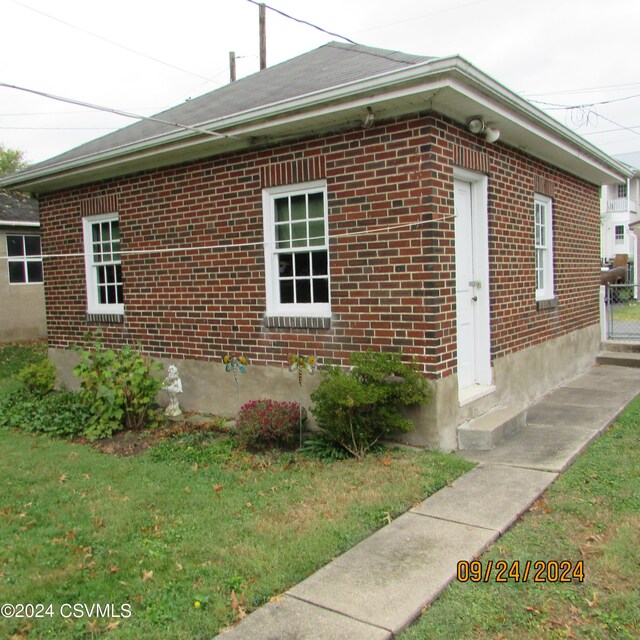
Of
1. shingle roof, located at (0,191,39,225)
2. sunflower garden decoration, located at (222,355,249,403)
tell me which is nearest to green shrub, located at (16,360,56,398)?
sunflower garden decoration, located at (222,355,249,403)

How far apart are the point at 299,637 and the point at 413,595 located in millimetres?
684

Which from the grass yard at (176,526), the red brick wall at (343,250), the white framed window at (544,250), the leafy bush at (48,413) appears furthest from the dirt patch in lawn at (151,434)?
the white framed window at (544,250)

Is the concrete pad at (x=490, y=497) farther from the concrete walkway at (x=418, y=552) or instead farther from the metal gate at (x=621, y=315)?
the metal gate at (x=621, y=315)

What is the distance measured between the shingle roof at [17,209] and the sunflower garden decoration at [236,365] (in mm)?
12665

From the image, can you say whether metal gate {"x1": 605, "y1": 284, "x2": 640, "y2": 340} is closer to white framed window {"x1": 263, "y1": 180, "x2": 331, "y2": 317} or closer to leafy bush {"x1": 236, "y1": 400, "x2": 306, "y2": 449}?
white framed window {"x1": 263, "y1": 180, "x2": 331, "y2": 317}

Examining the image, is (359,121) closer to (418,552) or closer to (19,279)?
(418,552)

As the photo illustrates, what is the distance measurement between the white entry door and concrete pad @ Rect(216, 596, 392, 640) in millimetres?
3944

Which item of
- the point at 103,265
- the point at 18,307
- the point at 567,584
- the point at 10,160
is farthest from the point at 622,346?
the point at 10,160

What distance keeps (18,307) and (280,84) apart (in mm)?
13809

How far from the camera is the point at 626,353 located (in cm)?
1081

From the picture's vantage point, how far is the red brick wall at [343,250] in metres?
5.80

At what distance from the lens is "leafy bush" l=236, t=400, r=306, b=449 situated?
593 centimetres

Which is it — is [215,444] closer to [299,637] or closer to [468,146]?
[299,637]

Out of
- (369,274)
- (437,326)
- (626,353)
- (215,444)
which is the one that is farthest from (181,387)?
(626,353)
